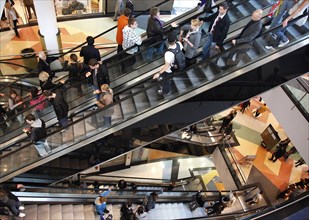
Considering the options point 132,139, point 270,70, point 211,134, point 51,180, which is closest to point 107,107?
point 132,139

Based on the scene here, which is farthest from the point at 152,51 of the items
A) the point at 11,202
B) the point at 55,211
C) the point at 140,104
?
the point at 11,202

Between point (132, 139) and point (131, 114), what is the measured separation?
1.00 metres

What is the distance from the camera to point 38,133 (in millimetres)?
6707

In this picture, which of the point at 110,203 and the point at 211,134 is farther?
the point at 211,134

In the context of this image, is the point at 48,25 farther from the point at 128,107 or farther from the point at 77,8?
the point at 128,107

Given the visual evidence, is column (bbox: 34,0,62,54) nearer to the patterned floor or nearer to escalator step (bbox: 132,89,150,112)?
the patterned floor

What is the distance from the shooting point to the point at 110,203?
8.15m

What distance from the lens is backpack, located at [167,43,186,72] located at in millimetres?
6092

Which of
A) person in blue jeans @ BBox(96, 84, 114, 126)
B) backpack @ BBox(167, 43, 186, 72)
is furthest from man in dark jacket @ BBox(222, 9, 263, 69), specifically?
person in blue jeans @ BBox(96, 84, 114, 126)

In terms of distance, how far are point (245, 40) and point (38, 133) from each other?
4.60 meters

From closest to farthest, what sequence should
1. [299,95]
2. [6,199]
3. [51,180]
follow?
1. [6,199]
2. [51,180]
3. [299,95]

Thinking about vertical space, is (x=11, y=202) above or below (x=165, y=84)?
below

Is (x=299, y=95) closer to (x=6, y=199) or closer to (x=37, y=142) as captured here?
(x=37, y=142)

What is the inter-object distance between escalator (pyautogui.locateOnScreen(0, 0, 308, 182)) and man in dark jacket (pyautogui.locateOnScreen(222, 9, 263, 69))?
0.16m
